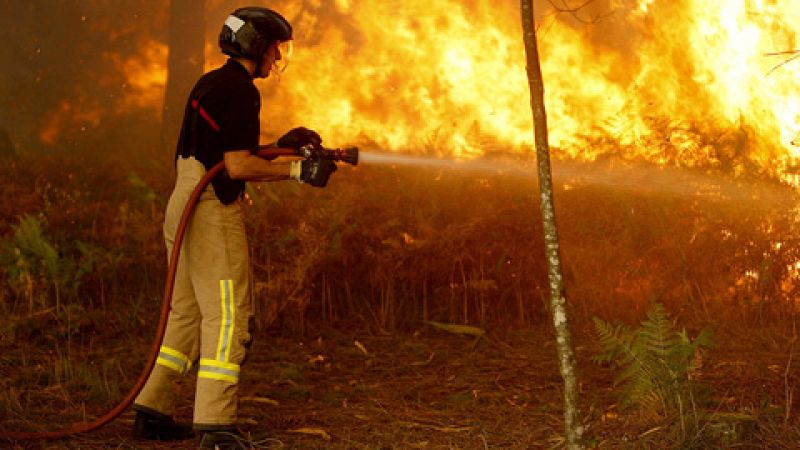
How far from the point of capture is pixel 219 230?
5.19m

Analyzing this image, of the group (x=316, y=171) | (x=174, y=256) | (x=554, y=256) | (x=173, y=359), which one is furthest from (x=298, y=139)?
(x=554, y=256)

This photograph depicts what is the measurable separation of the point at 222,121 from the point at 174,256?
725 mm

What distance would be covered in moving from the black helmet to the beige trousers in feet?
2.04

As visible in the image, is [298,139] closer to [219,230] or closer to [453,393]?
[219,230]

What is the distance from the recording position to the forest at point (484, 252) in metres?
5.78

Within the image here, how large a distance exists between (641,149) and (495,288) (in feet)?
7.20

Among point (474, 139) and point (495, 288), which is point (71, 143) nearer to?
point (474, 139)

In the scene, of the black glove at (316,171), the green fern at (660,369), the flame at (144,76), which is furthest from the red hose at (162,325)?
the flame at (144,76)

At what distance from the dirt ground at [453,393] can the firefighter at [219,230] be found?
39 centimetres

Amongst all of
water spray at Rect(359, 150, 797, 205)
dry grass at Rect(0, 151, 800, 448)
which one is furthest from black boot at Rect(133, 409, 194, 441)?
water spray at Rect(359, 150, 797, 205)

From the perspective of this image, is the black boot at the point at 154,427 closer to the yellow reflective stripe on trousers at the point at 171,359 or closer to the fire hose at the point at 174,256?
the fire hose at the point at 174,256

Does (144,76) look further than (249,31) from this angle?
Yes

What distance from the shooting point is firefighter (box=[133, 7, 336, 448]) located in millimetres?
5051

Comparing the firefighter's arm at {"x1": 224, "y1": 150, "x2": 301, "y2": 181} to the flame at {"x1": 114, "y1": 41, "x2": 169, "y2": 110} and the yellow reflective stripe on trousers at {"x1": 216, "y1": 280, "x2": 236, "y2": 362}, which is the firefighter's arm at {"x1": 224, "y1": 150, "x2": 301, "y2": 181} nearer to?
the yellow reflective stripe on trousers at {"x1": 216, "y1": 280, "x2": 236, "y2": 362}
